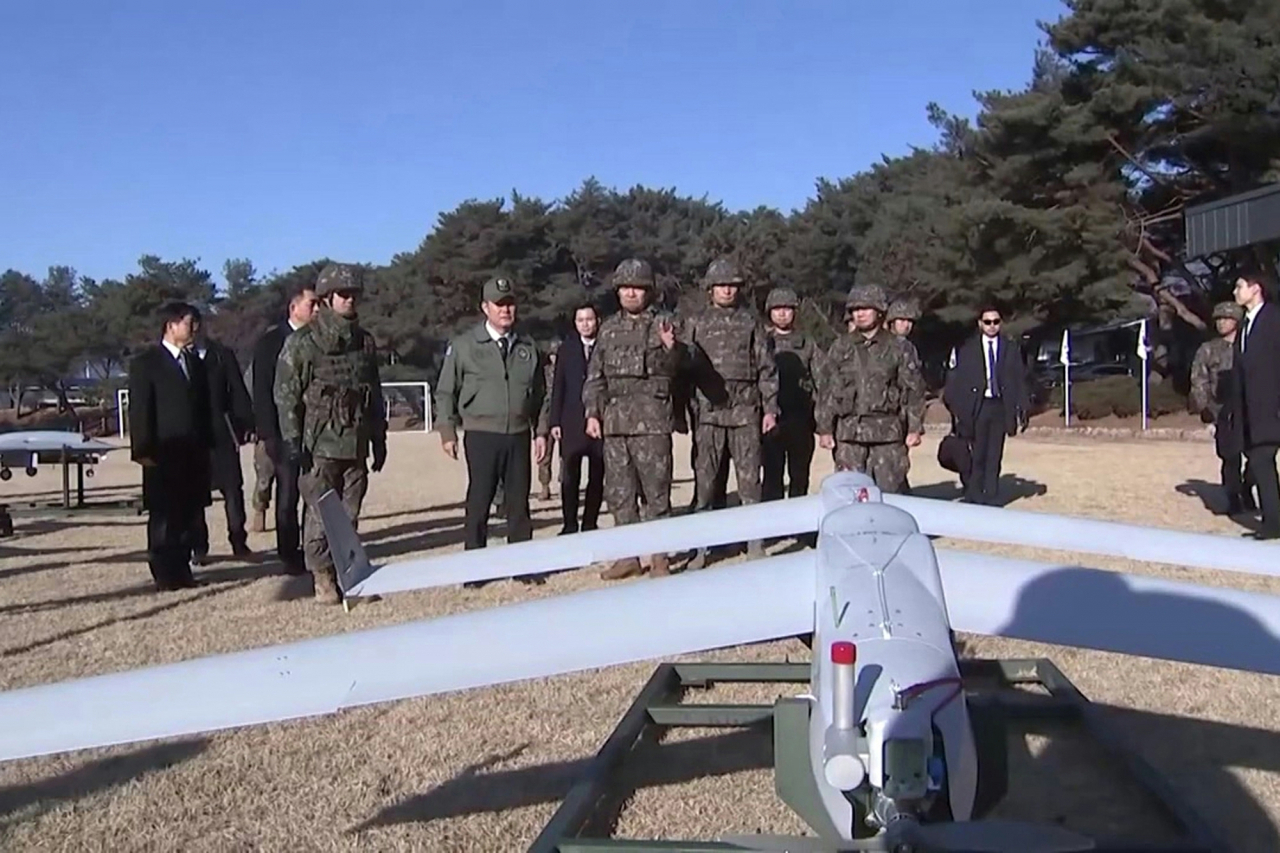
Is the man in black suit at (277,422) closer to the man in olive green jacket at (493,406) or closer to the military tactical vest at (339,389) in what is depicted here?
the military tactical vest at (339,389)

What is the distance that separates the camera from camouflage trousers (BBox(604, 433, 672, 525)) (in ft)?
29.1

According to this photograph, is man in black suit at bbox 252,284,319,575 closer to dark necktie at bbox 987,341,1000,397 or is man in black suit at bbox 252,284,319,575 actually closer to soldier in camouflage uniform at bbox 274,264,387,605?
soldier in camouflage uniform at bbox 274,264,387,605

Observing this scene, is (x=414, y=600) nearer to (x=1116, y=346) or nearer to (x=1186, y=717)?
(x=1186, y=717)

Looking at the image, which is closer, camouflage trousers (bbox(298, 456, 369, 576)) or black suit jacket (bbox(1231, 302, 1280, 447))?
camouflage trousers (bbox(298, 456, 369, 576))

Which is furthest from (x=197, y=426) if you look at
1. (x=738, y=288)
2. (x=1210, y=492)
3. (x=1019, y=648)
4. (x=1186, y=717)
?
(x=1210, y=492)

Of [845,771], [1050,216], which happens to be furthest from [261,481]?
[1050,216]

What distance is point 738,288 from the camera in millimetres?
9672

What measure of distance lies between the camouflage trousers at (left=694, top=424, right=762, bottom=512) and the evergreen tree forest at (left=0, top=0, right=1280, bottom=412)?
26383 millimetres

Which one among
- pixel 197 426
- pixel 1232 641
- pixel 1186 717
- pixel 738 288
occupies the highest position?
pixel 738 288

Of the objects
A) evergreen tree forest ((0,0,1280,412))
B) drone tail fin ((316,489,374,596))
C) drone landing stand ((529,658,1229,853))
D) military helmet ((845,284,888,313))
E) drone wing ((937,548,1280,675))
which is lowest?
drone landing stand ((529,658,1229,853))

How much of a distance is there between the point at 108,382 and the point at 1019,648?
5723 centimetres

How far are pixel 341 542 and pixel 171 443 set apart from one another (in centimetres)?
518

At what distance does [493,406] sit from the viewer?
8719mm

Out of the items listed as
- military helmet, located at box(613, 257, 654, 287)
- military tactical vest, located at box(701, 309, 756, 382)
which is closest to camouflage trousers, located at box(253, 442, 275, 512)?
military helmet, located at box(613, 257, 654, 287)
